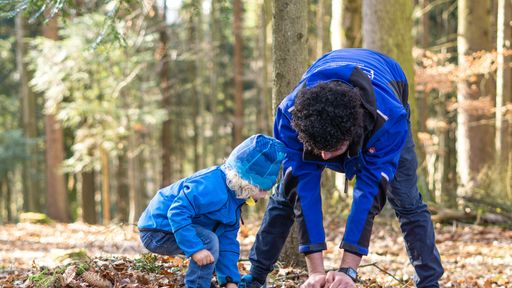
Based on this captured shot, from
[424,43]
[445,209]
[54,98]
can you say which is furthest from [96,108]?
[445,209]

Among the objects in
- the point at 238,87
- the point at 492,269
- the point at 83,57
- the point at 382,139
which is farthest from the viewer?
the point at 238,87

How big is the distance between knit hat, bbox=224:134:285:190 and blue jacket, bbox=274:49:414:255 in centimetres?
10

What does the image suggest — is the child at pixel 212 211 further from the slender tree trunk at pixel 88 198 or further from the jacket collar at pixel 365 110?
the slender tree trunk at pixel 88 198

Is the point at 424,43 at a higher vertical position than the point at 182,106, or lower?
higher

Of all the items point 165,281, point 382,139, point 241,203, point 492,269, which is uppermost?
point 382,139

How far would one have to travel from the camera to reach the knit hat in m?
3.62

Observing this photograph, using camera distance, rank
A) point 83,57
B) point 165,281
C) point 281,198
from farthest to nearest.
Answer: point 83,57, point 165,281, point 281,198

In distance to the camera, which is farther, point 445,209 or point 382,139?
point 445,209

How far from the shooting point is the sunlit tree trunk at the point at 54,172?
18703 mm

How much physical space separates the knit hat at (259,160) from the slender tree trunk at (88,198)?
1724 centimetres

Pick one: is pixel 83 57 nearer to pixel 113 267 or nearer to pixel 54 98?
pixel 54 98

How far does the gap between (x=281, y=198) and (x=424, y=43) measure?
49.9ft

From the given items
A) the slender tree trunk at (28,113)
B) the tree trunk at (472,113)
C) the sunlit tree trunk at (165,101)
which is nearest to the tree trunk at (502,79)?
the tree trunk at (472,113)

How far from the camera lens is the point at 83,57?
1670 cm
